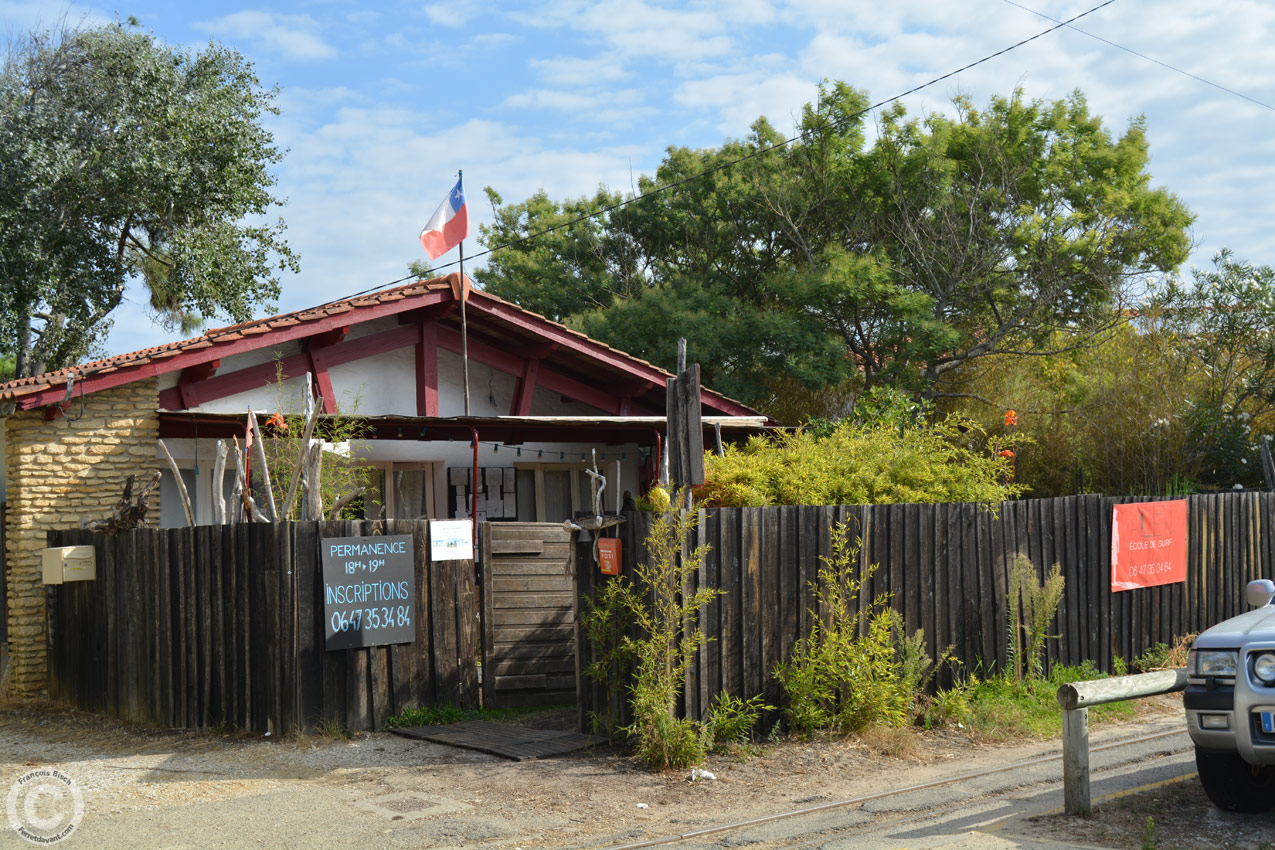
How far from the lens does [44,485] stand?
11.9 metres

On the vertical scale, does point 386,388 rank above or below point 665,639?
above

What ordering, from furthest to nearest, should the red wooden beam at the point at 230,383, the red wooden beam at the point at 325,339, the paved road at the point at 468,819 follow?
1. the red wooden beam at the point at 325,339
2. the red wooden beam at the point at 230,383
3. the paved road at the point at 468,819

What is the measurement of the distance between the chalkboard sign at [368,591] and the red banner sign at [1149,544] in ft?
23.1

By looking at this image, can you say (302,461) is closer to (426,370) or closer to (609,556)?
(609,556)

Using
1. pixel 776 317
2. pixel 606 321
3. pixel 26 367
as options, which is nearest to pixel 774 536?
pixel 776 317

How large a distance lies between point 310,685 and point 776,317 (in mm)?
14188

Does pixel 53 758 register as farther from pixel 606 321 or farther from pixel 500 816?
pixel 606 321

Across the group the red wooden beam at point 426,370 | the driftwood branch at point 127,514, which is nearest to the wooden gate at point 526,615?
the driftwood branch at point 127,514

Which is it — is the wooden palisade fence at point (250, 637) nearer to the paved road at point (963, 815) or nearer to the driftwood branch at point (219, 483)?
the driftwood branch at point (219, 483)

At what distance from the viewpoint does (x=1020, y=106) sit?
22.1m

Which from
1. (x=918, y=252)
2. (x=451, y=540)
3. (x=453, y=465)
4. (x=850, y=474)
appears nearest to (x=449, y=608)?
(x=451, y=540)

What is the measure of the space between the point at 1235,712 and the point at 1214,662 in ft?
1.14

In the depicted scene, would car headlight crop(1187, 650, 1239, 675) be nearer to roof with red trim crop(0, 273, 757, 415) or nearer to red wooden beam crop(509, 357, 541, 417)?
roof with red trim crop(0, 273, 757, 415)

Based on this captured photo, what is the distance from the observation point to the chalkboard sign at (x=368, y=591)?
910cm
